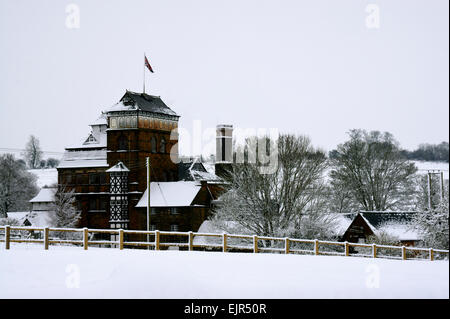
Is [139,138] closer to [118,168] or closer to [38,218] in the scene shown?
[118,168]

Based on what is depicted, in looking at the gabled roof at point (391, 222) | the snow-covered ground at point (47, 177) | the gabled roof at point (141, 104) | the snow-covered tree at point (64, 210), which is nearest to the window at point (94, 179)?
the snow-covered tree at point (64, 210)

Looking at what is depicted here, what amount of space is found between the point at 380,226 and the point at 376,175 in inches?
531

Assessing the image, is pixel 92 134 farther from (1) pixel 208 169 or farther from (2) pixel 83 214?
(1) pixel 208 169

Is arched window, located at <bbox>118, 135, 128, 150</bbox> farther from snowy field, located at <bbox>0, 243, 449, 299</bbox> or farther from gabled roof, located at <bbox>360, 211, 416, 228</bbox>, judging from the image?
snowy field, located at <bbox>0, 243, 449, 299</bbox>

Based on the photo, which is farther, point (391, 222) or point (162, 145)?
point (162, 145)

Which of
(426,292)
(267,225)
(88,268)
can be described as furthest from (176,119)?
(426,292)

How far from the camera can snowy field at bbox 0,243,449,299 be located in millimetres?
15766

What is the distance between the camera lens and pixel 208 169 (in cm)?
7206

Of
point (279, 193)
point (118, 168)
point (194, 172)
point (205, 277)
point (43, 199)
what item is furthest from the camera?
point (194, 172)

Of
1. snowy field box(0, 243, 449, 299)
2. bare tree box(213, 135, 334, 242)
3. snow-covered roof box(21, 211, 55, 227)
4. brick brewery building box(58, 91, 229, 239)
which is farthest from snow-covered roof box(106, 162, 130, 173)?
snowy field box(0, 243, 449, 299)

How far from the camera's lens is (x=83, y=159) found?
61781 mm

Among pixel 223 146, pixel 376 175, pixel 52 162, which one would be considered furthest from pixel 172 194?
pixel 376 175
